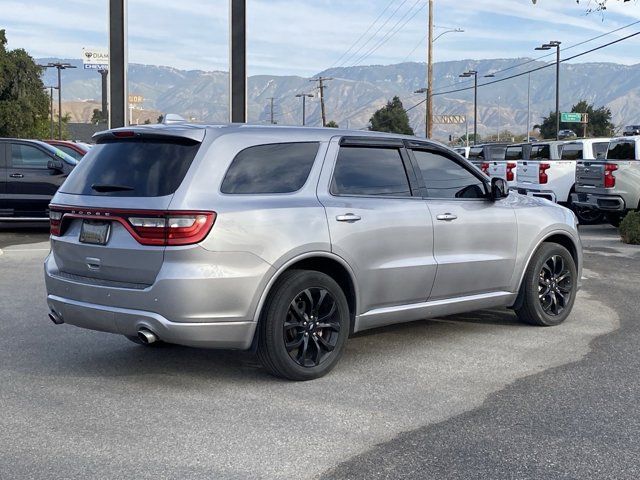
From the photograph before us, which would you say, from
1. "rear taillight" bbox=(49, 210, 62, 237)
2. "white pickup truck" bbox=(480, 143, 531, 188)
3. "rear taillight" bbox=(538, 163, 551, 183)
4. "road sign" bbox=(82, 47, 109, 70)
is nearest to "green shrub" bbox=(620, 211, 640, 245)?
"rear taillight" bbox=(538, 163, 551, 183)

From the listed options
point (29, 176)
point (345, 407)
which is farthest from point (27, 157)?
point (345, 407)

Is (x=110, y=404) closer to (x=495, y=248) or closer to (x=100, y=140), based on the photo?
(x=100, y=140)

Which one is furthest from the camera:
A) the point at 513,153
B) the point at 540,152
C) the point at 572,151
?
the point at 513,153

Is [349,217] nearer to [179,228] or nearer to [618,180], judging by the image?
[179,228]

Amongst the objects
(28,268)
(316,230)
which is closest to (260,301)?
(316,230)

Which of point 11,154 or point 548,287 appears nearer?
point 548,287

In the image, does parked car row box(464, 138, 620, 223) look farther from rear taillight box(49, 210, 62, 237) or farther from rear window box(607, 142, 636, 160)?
rear taillight box(49, 210, 62, 237)

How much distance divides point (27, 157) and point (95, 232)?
11.2 meters

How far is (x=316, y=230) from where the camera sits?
5840 mm

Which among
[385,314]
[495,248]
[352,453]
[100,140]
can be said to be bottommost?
[352,453]

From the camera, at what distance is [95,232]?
570cm

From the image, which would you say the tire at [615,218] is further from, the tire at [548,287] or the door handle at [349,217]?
the door handle at [349,217]

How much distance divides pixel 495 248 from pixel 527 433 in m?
2.62

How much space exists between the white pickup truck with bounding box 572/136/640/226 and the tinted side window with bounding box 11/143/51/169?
10.7 metres
